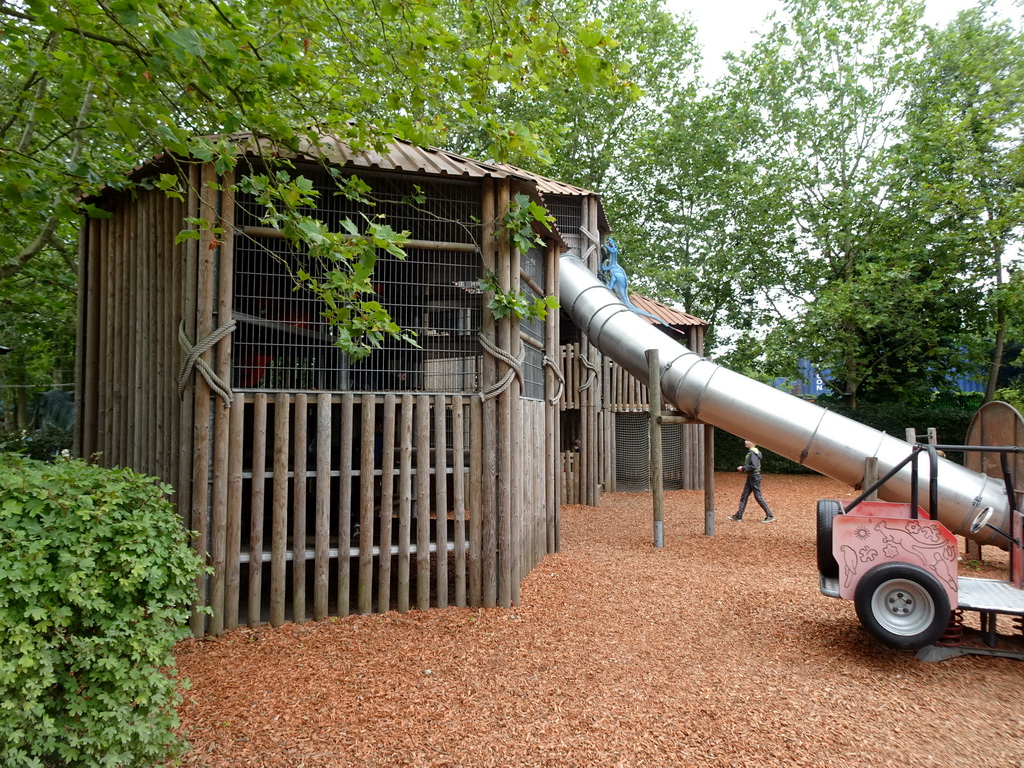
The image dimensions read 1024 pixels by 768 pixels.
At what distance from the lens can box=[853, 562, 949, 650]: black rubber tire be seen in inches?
186

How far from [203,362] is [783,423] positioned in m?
6.79

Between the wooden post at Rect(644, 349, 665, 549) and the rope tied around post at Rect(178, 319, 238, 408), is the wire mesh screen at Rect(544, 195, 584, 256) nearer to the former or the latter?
the wooden post at Rect(644, 349, 665, 549)

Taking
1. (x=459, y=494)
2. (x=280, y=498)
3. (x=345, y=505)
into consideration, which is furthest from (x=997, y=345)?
(x=280, y=498)

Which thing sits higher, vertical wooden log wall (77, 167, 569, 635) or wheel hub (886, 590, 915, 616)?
vertical wooden log wall (77, 167, 569, 635)

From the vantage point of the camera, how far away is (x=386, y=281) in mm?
5684

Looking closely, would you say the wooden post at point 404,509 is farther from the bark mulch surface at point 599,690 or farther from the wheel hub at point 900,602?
the wheel hub at point 900,602

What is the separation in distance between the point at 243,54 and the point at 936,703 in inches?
244

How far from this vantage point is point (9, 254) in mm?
7402

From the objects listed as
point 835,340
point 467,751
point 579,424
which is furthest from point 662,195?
point 467,751

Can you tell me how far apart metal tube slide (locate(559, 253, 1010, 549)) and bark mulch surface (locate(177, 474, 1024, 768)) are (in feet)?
6.61

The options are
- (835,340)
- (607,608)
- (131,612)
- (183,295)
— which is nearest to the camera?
(131,612)

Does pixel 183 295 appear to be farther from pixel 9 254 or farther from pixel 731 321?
pixel 731 321

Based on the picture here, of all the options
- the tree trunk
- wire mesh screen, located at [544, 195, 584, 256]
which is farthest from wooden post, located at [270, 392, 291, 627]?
the tree trunk

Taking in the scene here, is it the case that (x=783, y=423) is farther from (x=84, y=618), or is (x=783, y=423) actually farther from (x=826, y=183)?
(x=826, y=183)
